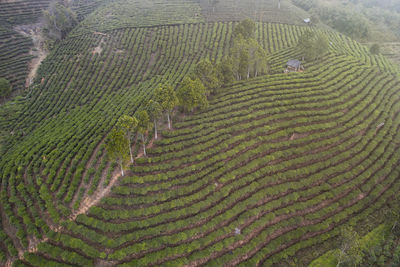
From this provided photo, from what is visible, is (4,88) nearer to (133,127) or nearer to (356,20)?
(133,127)

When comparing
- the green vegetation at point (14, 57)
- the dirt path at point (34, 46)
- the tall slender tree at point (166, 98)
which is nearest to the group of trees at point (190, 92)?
the tall slender tree at point (166, 98)

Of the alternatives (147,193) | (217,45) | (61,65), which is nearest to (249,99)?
(147,193)

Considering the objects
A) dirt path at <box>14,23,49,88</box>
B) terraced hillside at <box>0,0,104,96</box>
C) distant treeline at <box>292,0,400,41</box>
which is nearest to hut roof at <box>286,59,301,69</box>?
distant treeline at <box>292,0,400,41</box>

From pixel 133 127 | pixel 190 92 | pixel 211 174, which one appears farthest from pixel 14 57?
pixel 211 174

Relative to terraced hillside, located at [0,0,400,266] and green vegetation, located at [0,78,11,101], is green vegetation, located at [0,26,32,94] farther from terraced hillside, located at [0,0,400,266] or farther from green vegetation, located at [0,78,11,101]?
terraced hillside, located at [0,0,400,266]

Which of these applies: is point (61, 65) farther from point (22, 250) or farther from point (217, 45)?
point (22, 250)

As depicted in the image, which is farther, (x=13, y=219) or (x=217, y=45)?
(x=217, y=45)
